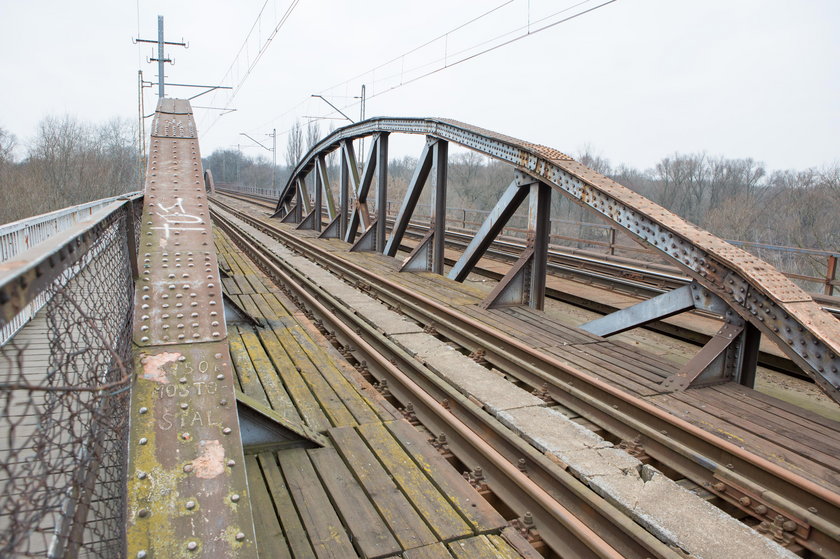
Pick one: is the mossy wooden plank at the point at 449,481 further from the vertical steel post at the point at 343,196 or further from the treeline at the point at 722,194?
the treeline at the point at 722,194

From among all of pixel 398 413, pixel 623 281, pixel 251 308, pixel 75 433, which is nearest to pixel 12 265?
pixel 75 433

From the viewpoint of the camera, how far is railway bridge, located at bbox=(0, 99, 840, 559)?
215 cm

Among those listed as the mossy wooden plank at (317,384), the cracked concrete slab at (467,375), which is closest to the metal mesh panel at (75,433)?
the mossy wooden plank at (317,384)

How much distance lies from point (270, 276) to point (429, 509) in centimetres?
936

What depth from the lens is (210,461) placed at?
240 cm

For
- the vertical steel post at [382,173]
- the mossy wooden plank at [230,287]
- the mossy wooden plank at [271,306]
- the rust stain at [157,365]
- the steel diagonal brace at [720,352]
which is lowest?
the mossy wooden plank at [271,306]

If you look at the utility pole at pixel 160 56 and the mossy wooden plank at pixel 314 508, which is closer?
the mossy wooden plank at pixel 314 508

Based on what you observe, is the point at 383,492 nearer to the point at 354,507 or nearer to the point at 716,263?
the point at 354,507

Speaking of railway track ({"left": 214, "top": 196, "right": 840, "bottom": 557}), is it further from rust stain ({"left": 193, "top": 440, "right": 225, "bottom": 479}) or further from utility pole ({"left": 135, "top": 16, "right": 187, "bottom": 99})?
utility pole ({"left": 135, "top": 16, "right": 187, "bottom": 99})

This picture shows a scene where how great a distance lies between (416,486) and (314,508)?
0.64 metres

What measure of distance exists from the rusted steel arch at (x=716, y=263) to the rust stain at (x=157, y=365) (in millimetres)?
4330

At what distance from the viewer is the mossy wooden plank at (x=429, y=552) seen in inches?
114

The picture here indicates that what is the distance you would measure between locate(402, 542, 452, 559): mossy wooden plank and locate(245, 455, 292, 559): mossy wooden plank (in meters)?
0.60

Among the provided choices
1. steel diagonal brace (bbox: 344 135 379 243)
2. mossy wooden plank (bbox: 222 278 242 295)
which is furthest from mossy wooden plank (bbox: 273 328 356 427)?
steel diagonal brace (bbox: 344 135 379 243)
